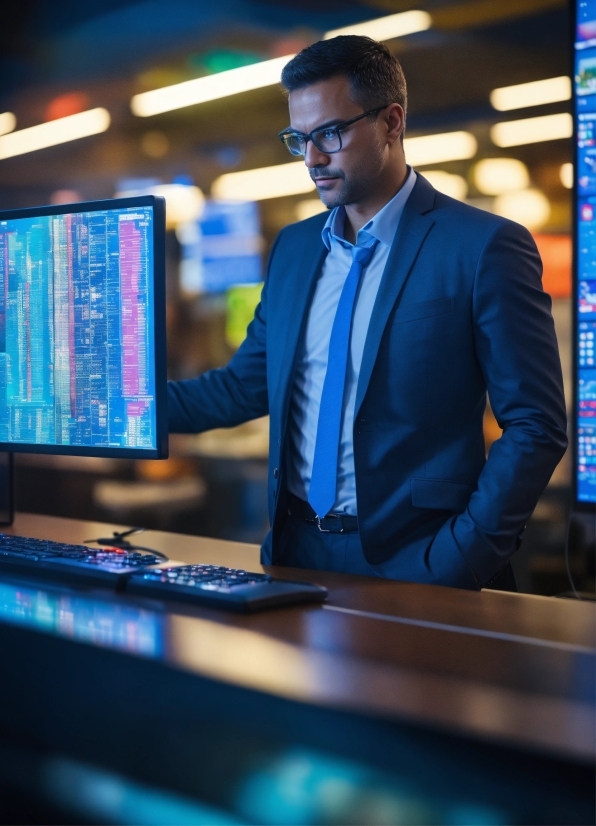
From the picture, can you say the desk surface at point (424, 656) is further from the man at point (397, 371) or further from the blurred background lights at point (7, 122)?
the blurred background lights at point (7, 122)

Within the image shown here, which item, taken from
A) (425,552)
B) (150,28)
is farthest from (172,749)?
(150,28)

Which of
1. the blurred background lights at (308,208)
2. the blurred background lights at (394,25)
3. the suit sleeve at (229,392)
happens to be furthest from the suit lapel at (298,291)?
the blurred background lights at (308,208)

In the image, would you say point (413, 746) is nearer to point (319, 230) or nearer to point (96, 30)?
point (319, 230)

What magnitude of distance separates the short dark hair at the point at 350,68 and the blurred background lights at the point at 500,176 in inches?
49.7

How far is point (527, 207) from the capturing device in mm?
2975

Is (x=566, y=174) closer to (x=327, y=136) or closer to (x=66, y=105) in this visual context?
(x=327, y=136)

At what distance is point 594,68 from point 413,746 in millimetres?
1895

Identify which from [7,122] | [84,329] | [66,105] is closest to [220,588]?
[84,329]

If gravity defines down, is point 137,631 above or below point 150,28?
below

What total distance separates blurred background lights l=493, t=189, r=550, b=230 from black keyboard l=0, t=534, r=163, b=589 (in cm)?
192

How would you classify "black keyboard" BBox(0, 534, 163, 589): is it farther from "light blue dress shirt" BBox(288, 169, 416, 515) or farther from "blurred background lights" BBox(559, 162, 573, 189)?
"blurred background lights" BBox(559, 162, 573, 189)

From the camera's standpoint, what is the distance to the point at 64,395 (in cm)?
173

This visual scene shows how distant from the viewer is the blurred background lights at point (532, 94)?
2.90 meters

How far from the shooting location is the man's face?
1.79 meters
